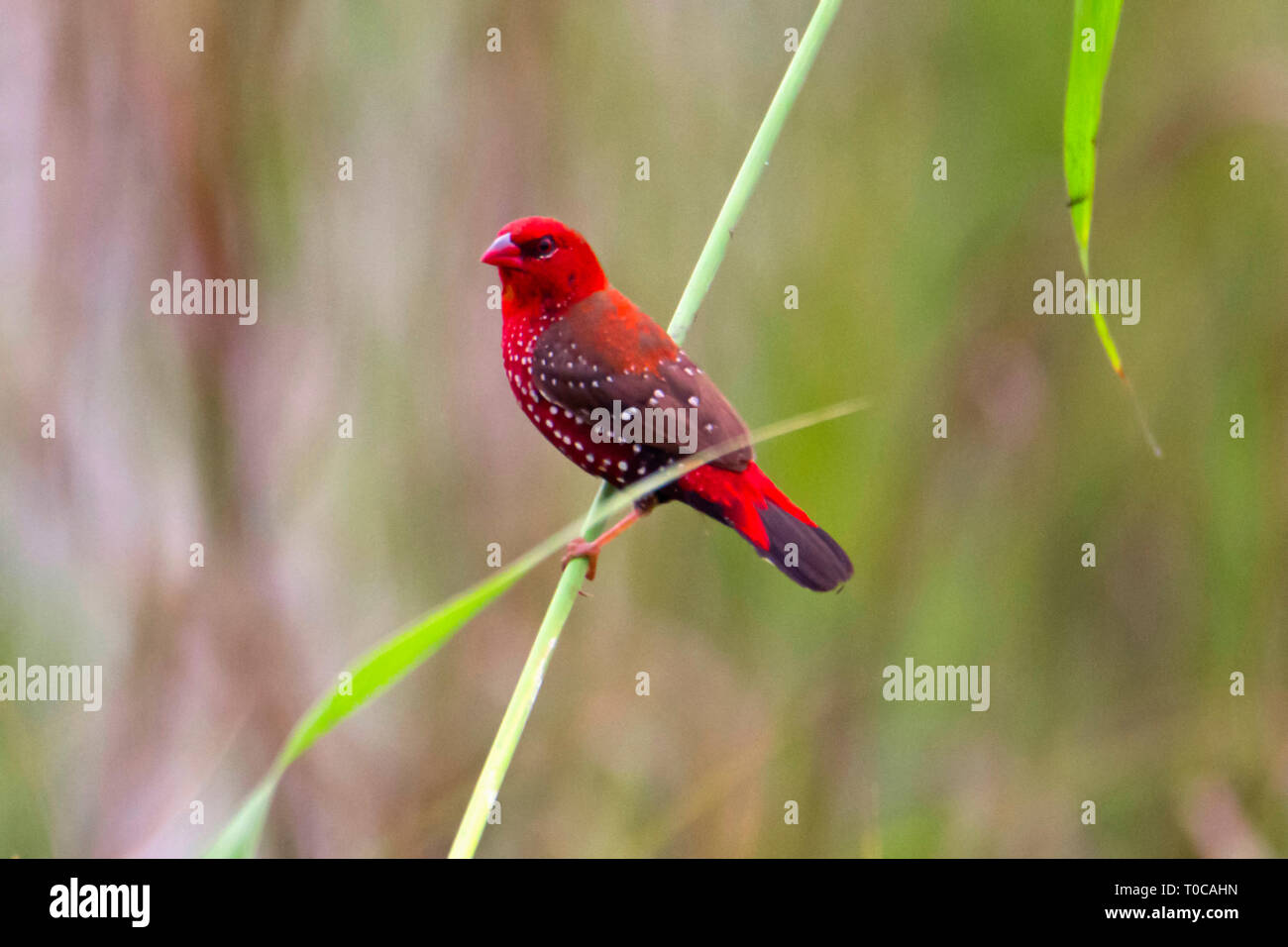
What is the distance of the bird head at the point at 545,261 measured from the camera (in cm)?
303

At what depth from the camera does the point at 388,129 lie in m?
3.52

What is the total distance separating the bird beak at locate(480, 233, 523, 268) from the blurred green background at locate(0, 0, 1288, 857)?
600 millimetres

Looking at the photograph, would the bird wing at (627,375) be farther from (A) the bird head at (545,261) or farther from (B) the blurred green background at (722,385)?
(B) the blurred green background at (722,385)

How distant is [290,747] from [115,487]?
2196 mm

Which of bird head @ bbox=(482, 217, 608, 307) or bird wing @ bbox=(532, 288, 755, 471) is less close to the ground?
bird head @ bbox=(482, 217, 608, 307)

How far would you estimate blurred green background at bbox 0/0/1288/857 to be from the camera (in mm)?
3186

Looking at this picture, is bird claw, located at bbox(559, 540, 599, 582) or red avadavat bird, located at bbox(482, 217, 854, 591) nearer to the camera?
bird claw, located at bbox(559, 540, 599, 582)

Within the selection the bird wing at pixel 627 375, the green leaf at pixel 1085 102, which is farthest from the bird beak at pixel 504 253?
the green leaf at pixel 1085 102

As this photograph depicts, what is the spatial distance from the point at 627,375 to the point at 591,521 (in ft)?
2.47

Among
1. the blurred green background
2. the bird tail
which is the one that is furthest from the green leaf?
the blurred green background

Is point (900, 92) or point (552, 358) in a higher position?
point (900, 92)

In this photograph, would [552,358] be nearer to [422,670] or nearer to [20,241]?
[422,670]

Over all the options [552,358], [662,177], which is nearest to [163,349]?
[552,358]

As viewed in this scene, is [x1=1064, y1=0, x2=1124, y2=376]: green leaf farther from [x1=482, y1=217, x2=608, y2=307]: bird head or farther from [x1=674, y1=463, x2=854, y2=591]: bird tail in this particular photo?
[x1=482, y1=217, x2=608, y2=307]: bird head
